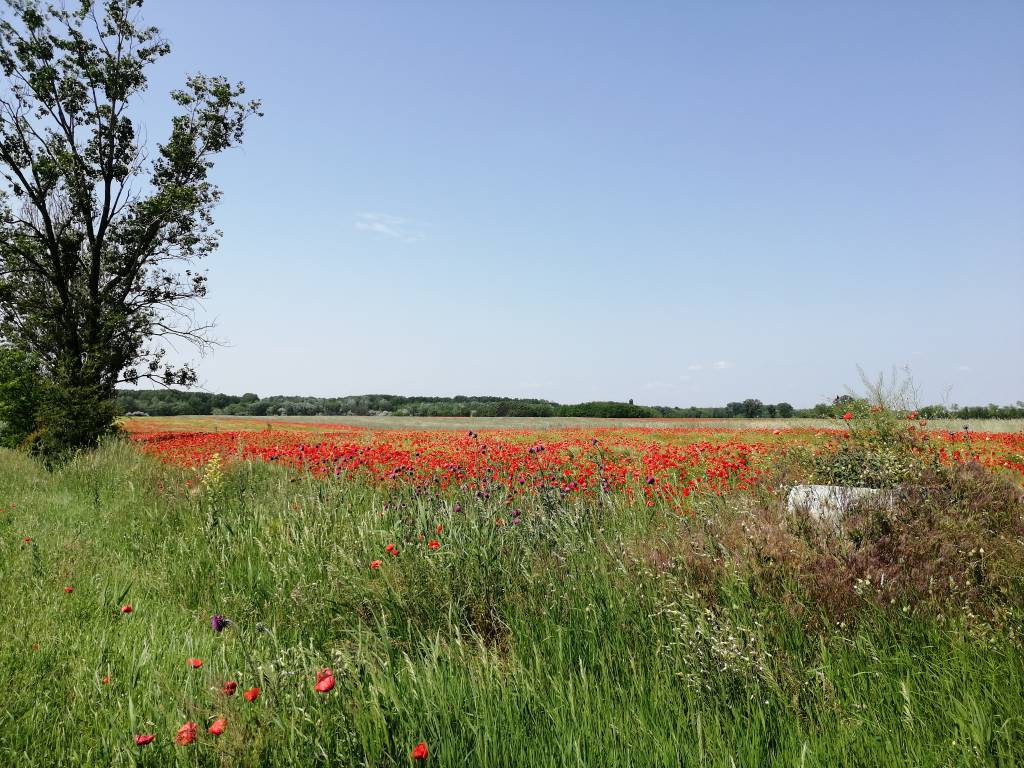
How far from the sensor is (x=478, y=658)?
322cm

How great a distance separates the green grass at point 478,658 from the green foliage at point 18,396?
1558 cm

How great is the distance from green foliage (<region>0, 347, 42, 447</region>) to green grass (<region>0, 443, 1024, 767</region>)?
15.6 meters

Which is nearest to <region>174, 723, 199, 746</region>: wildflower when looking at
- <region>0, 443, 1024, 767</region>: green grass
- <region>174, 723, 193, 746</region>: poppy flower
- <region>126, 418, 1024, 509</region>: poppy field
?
<region>174, 723, 193, 746</region>: poppy flower

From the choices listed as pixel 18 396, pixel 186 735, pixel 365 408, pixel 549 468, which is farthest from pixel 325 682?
pixel 365 408

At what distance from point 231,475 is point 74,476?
4.26 meters

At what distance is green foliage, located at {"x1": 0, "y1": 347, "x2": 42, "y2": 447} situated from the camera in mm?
17578

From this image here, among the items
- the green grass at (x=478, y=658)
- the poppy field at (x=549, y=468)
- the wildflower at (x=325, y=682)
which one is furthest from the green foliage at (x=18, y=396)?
the wildflower at (x=325, y=682)

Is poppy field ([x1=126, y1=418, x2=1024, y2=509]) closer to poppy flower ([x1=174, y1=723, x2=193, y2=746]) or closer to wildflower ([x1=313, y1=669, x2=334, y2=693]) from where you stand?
wildflower ([x1=313, y1=669, x2=334, y2=693])

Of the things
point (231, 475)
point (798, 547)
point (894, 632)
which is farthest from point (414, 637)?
point (231, 475)

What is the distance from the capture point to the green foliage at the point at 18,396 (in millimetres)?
17578

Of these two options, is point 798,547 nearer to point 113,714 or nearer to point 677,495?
point 677,495

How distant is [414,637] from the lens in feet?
12.3

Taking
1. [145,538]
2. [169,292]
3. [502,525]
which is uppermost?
[169,292]

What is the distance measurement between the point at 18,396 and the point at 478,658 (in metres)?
20.9
